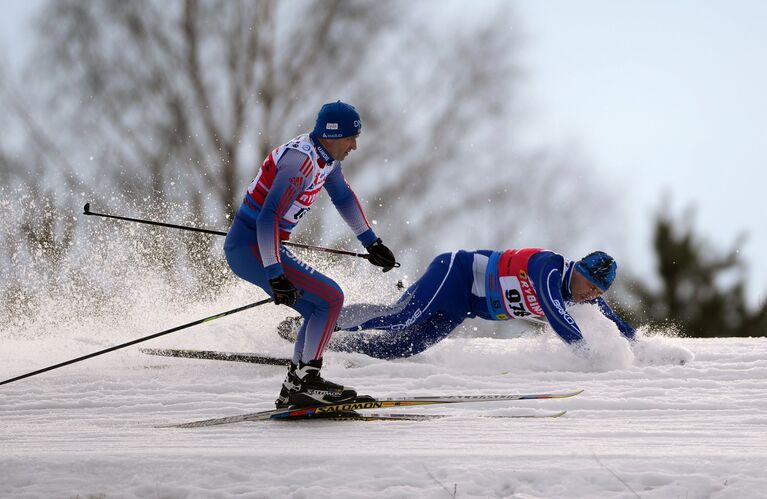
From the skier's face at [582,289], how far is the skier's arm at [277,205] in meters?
2.83

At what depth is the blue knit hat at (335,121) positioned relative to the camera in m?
5.00

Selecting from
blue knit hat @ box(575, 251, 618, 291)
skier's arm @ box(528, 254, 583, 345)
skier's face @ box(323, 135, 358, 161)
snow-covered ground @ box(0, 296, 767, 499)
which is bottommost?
snow-covered ground @ box(0, 296, 767, 499)

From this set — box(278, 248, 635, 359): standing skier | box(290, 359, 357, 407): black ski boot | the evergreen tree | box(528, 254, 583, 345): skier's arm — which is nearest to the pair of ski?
box(290, 359, 357, 407): black ski boot

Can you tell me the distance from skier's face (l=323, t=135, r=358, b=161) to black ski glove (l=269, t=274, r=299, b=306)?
0.79 m

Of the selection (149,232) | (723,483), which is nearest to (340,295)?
(723,483)

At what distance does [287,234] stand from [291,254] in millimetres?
311

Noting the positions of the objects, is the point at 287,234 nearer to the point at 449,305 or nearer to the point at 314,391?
the point at 314,391

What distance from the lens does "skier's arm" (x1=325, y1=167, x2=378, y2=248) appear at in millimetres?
5539

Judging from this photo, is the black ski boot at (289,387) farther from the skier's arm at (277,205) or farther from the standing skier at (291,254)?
the skier's arm at (277,205)

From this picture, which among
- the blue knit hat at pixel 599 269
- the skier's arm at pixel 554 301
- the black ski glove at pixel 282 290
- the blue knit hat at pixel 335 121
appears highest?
the blue knit hat at pixel 335 121

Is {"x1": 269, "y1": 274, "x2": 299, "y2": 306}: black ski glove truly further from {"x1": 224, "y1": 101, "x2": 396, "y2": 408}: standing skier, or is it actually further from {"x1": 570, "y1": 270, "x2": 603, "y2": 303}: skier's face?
{"x1": 570, "y1": 270, "x2": 603, "y2": 303}: skier's face

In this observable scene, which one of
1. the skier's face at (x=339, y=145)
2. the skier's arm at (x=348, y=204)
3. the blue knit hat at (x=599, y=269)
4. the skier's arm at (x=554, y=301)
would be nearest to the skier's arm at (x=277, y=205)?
the skier's face at (x=339, y=145)

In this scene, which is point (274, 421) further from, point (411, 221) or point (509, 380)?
point (411, 221)

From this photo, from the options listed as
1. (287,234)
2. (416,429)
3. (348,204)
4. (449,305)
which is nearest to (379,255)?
(348,204)
